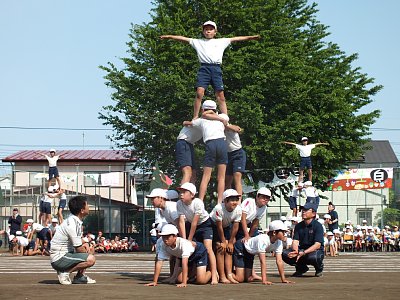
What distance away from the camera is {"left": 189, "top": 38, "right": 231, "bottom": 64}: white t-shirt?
1712 cm

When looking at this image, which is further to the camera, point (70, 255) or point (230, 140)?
point (230, 140)

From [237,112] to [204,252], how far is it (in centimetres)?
2458

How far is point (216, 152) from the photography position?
16.2 metres

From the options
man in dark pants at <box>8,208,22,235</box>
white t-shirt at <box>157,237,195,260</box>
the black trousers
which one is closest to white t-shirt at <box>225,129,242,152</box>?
the black trousers

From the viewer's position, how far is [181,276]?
46.3 ft

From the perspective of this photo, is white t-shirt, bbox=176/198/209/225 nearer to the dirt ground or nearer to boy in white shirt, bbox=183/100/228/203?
the dirt ground

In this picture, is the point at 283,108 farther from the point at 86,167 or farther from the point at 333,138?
the point at 86,167

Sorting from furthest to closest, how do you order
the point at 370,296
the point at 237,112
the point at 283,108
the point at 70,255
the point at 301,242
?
the point at 283,108
the point at 237,112
the point at 301,242
the point at 70,255
the point at 370,296

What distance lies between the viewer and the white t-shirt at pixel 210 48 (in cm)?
1712

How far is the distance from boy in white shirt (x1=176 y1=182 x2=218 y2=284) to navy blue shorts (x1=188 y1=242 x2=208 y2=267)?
11 cm

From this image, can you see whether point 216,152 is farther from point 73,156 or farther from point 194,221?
point 73,156

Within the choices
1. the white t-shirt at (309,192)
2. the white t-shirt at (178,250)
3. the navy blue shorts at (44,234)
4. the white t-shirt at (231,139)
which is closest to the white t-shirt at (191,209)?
the white t-shirt at (178,250)

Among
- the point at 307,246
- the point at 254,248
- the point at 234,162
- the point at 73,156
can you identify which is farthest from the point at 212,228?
the point at 73,156

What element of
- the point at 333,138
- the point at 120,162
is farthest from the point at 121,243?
the point at 120,162
